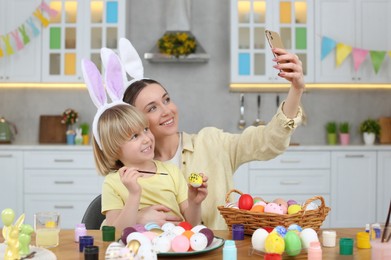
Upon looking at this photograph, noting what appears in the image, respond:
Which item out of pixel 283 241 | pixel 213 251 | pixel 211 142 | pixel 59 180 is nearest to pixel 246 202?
pixel 213 251

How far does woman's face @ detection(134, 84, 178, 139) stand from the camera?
2508 mm

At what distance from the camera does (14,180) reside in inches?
202

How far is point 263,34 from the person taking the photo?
5.42 meters

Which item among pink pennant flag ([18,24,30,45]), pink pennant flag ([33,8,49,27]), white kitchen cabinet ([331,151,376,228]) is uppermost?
pink pennant flag ([33,8,49,27])

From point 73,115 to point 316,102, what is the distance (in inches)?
80.6

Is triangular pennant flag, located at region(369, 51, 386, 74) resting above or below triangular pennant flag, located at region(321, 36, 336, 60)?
below

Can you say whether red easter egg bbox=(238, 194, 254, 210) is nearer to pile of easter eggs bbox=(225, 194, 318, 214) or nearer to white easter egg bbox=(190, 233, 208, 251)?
pile of easter eggs bbox=(225, 194, 318, 214)

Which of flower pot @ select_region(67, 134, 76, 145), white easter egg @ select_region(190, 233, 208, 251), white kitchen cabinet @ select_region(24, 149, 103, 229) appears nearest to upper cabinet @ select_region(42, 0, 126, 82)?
flower pot @ select_region(67, 134, 76, 145)

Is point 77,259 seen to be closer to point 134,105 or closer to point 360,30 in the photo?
point 134,105

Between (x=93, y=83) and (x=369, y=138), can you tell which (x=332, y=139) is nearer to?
(x=369, y=138)

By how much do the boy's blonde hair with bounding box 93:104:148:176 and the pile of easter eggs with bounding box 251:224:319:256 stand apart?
0.73m

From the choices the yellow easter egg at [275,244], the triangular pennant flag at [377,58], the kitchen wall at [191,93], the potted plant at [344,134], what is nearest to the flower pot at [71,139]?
the kitchen wall at [191,93]

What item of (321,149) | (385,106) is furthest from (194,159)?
(385,106)

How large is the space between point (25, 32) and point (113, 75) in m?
3.09
